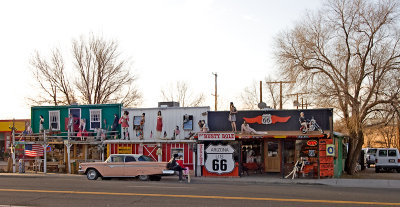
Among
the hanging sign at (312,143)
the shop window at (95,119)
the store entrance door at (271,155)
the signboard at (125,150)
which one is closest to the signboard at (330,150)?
the hanging sign at (312,143)

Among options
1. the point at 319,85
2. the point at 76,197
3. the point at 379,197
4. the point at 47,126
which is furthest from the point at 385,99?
the point at 47,126

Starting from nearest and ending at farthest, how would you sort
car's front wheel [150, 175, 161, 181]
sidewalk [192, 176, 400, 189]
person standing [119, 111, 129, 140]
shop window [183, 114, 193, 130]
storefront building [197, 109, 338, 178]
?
sidewalk [192, 176, 400, 189] < car's front wheel [150, 175, 161, 181] < storefront building [197, 109, 338, 178] < shop window [183, 114, 193, 130] < person standing [119, 111, 129, 140]

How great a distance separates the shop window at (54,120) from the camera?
3247cm

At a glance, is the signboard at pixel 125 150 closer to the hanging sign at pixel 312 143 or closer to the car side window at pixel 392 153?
the hanging sign at pixel 312 143

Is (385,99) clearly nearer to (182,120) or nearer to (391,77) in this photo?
(391,77)

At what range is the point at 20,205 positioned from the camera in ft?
42.2

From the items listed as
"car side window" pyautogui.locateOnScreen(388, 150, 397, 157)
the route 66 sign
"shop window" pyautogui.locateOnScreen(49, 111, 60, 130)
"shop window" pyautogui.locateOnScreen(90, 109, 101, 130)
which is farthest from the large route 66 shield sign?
"car side window" pyautogui.locateOnScreen(388, 150, 397, 157)

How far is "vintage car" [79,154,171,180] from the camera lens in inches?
888

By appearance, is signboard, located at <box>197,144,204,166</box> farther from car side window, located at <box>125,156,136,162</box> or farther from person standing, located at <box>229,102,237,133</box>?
car side window, located at <box>125,156,136,162</box>

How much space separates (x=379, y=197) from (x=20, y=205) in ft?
38.4

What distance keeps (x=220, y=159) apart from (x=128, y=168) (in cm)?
555

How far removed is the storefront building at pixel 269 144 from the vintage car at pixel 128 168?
384 centimetres

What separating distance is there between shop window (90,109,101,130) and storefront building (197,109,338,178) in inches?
347

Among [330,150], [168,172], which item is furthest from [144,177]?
[330,150]
